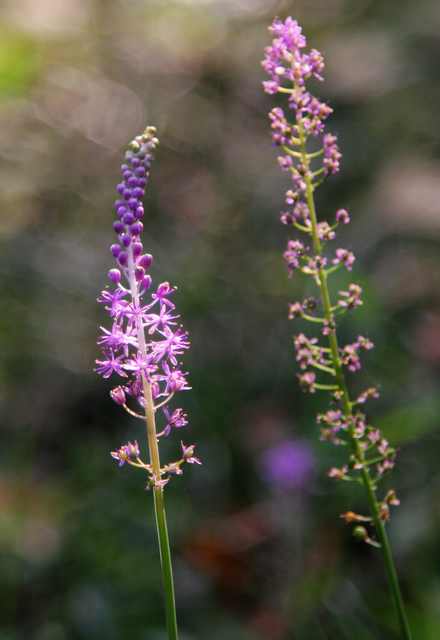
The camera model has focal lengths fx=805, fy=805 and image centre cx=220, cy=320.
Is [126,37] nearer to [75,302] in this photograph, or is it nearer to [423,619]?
[75,302]

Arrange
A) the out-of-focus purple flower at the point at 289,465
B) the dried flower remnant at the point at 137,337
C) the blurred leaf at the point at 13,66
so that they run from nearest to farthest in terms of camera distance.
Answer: the dried flower remnant at the point at 137,337 < the out-of-focus purple flower at the point at 289,465 < the blurred leaf at the point at 13,66

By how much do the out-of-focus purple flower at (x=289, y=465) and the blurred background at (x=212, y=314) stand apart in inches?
0.8

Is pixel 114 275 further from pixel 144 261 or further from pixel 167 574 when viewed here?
pixel 167 574

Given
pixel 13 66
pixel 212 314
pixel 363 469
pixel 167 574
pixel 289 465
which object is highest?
pixel 13 66

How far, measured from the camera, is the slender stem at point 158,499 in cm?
188

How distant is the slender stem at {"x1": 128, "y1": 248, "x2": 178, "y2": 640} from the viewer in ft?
6.16

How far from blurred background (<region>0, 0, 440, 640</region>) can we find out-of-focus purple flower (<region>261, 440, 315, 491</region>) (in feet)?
0.07

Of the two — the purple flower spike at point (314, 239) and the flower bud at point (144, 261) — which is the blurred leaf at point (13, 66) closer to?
the purple flower spike at point (314, 239)

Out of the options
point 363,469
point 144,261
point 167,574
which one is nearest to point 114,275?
point 144,261

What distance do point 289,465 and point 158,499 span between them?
5.17 meters

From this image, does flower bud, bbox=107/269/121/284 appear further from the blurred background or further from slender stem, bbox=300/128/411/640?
the blurred background

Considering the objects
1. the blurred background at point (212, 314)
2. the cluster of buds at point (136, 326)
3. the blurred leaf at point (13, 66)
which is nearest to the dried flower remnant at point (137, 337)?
the cluster of buds at point (136, 326)

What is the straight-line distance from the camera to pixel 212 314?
8.83m

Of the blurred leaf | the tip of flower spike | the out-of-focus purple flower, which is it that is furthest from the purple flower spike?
the blurred leaf
